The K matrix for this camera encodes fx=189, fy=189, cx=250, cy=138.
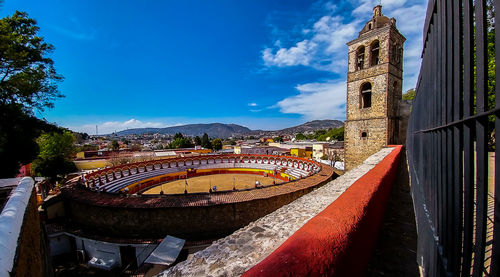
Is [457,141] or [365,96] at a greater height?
[365,96]

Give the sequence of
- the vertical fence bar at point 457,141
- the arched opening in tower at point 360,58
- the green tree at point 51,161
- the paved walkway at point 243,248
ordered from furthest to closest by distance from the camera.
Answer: the green tree at point 51,161
the arched opening in tower at point 360,58
the paved walkway at point 243,248
the vertical fence bar at point 457,141

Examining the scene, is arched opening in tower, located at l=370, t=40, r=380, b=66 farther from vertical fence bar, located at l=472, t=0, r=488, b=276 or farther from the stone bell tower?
vertical fence bar, located at l=472, t=0, r=488, b=276

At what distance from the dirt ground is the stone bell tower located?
388 inches

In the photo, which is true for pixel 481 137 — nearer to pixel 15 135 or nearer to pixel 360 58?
pixel 15 135

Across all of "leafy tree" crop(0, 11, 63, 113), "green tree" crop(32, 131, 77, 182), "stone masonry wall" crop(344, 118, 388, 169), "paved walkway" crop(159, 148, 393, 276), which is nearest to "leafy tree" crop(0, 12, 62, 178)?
"leafy tree" crop(0, 11, 63, 113)

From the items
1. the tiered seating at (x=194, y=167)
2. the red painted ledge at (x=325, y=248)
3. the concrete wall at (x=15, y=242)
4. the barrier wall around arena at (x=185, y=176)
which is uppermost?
the red painted ledge at (x=325, y=248)

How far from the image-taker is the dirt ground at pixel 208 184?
18964mm

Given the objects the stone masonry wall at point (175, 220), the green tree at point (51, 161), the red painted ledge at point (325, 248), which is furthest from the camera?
the green tree at point (51, 161)

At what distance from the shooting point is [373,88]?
14.3 meters

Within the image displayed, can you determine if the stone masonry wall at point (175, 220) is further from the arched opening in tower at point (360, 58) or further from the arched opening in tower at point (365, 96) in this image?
the arched opening in tower at point (360, 58)

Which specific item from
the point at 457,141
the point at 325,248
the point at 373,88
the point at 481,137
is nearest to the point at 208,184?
the point at 373,88

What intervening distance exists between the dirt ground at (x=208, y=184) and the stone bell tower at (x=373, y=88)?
985 cm

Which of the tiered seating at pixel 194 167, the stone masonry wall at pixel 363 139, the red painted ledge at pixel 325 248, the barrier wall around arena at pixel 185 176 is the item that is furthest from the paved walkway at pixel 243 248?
the barrier wall around arena at pixel 185 176

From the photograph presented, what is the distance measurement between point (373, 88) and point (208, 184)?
17667mm
